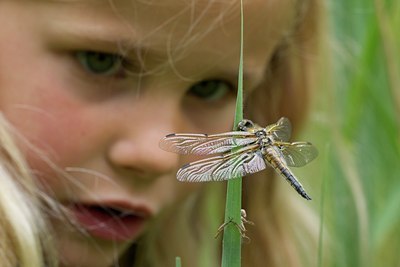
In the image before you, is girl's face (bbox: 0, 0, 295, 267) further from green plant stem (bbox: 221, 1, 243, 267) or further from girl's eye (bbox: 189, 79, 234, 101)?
green plant stem (bbox: 221, 1, 243, 267)

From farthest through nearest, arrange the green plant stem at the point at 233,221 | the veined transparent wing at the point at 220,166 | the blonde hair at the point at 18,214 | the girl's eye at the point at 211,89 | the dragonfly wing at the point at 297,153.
Result: the girl's eye at the point at 211,89 < the blonde hair at the point at 18,214 < the dragonfly wing at the point at 297,153 < the veined transparent wing at the point at 220,166 < the green plant stem at the point at 233,221

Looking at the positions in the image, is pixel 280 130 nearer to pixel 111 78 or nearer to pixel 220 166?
pixel 220 166

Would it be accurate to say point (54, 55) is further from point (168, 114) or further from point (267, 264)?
point (267, 264)

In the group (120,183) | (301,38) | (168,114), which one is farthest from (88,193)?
(301,38)

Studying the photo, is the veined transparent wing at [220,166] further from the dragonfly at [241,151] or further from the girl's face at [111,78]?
the girl's face at [111,78]

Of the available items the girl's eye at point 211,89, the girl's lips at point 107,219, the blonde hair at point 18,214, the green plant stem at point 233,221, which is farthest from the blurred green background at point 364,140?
the green plant stem at point 233,221
